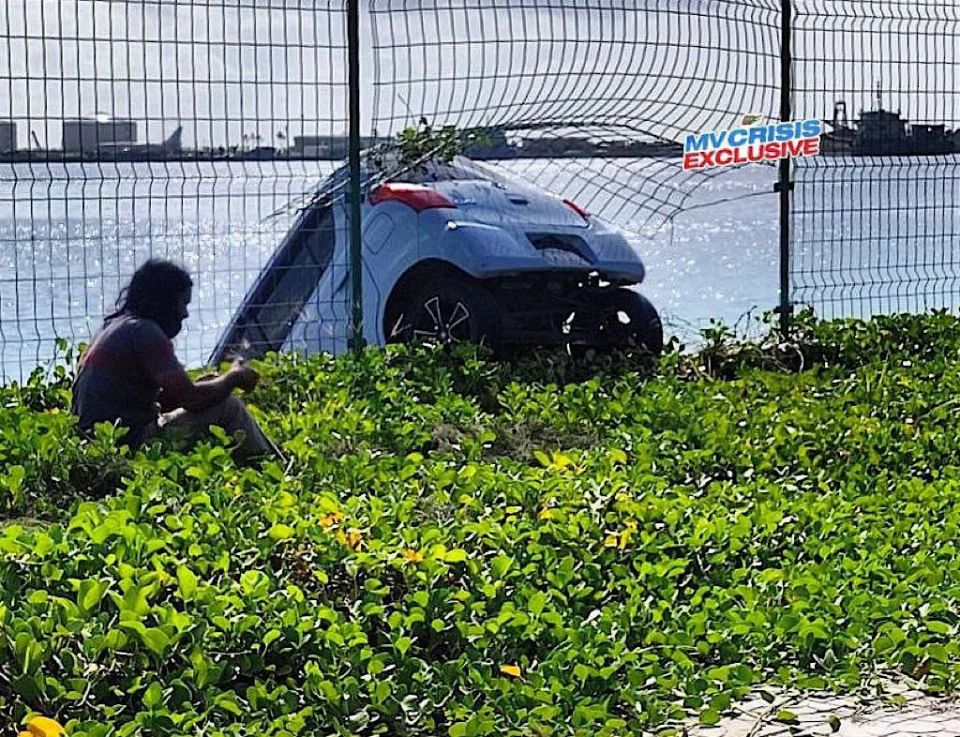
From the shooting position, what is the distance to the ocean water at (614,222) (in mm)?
7340

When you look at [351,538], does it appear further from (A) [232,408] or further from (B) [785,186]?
(B) [785,186]

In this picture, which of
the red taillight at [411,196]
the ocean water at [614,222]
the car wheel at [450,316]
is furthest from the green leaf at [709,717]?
the red taillight at [411,196]

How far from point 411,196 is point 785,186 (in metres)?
2.43

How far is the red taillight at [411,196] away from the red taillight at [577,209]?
72 centimetres

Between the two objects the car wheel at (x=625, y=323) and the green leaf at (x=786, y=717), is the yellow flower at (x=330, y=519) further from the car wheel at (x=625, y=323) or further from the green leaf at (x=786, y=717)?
the car wheel at (x=625, y=323)

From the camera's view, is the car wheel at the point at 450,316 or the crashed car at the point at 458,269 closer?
the crashed car at the point at 458,269

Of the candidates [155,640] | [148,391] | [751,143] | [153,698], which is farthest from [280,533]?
[751,143]

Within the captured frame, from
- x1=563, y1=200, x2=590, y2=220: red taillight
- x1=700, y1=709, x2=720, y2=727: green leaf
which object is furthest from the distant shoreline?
x1=700, y1=709, x2=720, y2=727: green leaf

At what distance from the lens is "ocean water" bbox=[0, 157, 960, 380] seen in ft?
24.1

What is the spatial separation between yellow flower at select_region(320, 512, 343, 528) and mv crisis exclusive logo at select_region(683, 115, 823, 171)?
16.0 feet

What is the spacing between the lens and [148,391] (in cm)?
639

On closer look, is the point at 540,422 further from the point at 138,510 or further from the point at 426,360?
the point at 138,510

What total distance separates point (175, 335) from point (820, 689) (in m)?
3.44

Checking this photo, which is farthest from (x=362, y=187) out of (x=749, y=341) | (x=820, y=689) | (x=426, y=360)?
(x=820, y=689)
